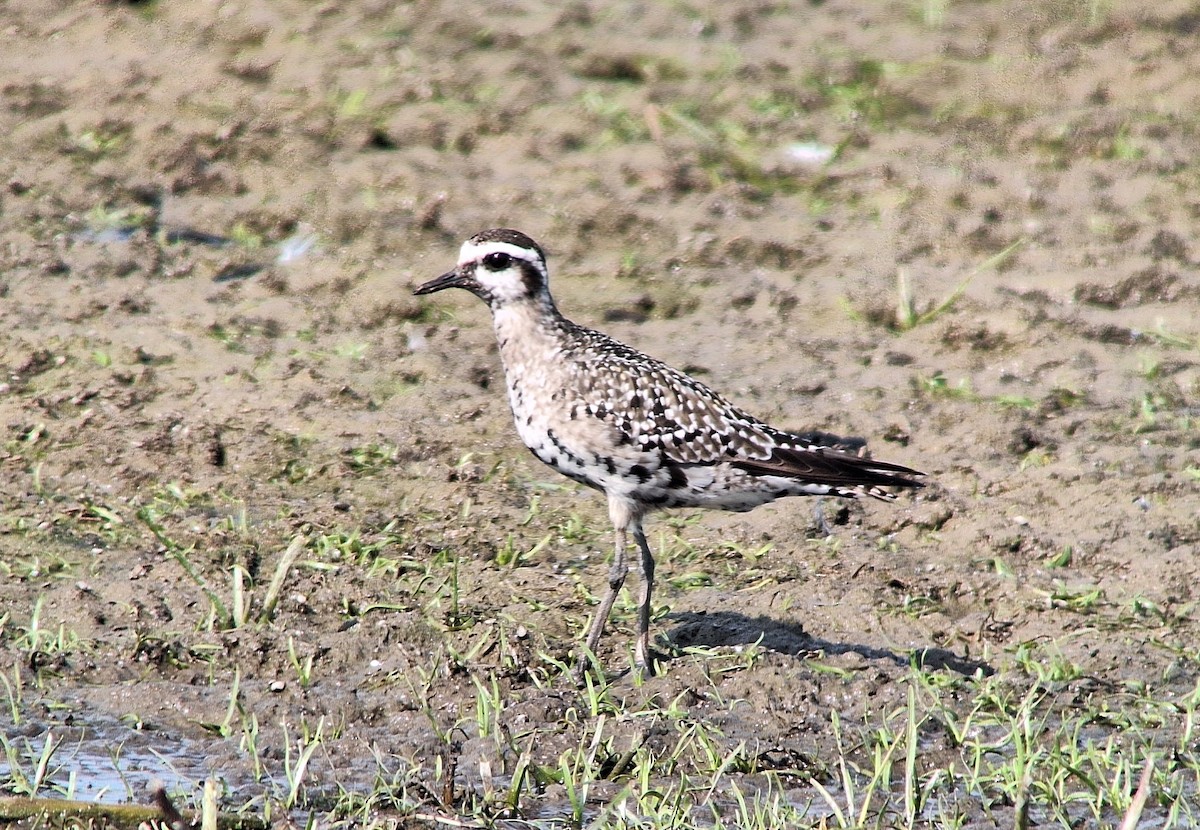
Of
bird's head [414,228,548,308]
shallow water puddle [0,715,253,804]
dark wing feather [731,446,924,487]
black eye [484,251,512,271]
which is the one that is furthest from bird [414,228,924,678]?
shallow water puddle [0,715,253,804]

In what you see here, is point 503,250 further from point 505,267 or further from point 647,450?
point 647,450

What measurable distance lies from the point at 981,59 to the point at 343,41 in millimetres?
5018

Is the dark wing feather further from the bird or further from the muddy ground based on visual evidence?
the muddy ground

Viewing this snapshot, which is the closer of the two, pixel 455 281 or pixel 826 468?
pixel 826 468

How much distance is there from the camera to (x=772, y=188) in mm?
11352

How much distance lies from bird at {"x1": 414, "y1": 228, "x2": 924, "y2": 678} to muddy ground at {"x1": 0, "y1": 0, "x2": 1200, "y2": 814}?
0.53 metres

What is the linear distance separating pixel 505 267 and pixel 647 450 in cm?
115

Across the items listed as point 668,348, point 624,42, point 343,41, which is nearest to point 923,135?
point 624,42

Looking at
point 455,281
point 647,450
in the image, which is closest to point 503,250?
point 455,281

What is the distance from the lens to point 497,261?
741 centimetres

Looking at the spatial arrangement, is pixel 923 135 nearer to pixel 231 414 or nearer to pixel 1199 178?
pixel 1199 178

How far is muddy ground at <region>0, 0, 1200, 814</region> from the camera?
6750mm

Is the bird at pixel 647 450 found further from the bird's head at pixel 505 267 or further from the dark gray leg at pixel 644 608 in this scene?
the bird's head at pixel 505 267

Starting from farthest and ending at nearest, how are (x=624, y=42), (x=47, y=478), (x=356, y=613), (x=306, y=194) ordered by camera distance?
(x=624, y=42), (x=306, y=194), (x=47, y=478), (x=356, y=613)
